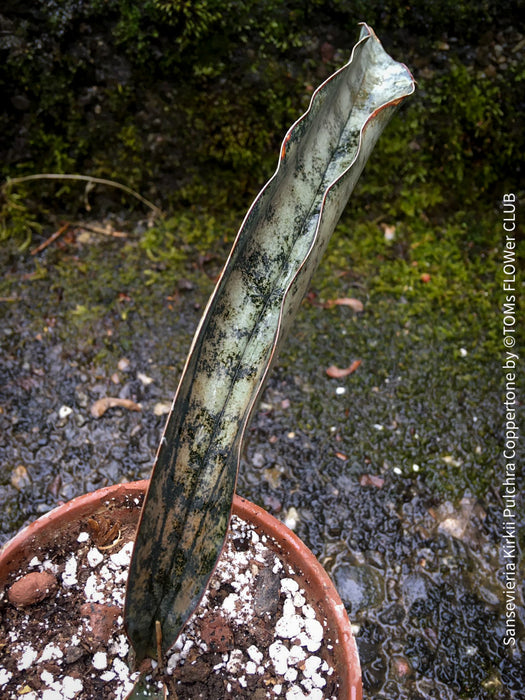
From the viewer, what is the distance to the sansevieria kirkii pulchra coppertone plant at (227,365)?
0.67 meters

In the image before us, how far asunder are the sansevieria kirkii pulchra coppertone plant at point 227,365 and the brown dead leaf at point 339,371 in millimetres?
839

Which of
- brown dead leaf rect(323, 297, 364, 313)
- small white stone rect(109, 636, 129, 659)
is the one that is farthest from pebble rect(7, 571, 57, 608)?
brown dead leaf rect(323, 297, 364, 313)

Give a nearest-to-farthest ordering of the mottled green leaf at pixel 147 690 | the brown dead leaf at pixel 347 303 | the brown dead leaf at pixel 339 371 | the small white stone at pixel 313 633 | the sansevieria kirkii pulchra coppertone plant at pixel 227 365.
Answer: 1. the sansevieria kirkii pulchra coppertone plant at pixel 227 365
2. the mottled green leaf at pixel 147 690
3. the small white stone at pixel 313 633
4. the brown dead leaf at pixel 339 371
5. the brown dead leaf at pixel 347 303

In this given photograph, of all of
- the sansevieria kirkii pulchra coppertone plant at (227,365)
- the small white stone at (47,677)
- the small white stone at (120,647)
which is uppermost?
the sansevieria kirkii pulchra coppertone plant at (227,365)

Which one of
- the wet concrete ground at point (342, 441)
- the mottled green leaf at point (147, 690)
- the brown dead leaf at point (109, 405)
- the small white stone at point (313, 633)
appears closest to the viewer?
the mottled green leaf at point (147, 690)

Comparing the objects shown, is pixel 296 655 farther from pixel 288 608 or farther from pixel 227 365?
pixel 227 365

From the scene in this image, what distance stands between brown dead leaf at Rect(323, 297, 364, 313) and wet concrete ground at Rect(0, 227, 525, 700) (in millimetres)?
39

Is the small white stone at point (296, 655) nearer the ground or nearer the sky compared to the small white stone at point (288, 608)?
nearer the ground

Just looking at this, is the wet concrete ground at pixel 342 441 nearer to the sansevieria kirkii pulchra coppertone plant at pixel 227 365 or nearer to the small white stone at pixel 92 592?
the small white stone at pixel 92 592

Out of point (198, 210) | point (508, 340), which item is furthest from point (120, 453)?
point (508, 340)

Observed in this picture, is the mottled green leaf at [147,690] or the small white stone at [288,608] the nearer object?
the mottled green leaf at [147,690]

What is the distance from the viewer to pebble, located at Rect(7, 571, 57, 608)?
851mm

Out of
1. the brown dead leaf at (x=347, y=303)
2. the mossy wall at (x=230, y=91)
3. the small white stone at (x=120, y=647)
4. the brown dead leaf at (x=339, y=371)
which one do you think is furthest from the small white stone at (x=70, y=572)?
the mossy wall at (x=230, y=91)

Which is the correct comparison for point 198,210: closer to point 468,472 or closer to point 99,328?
point 99,328
